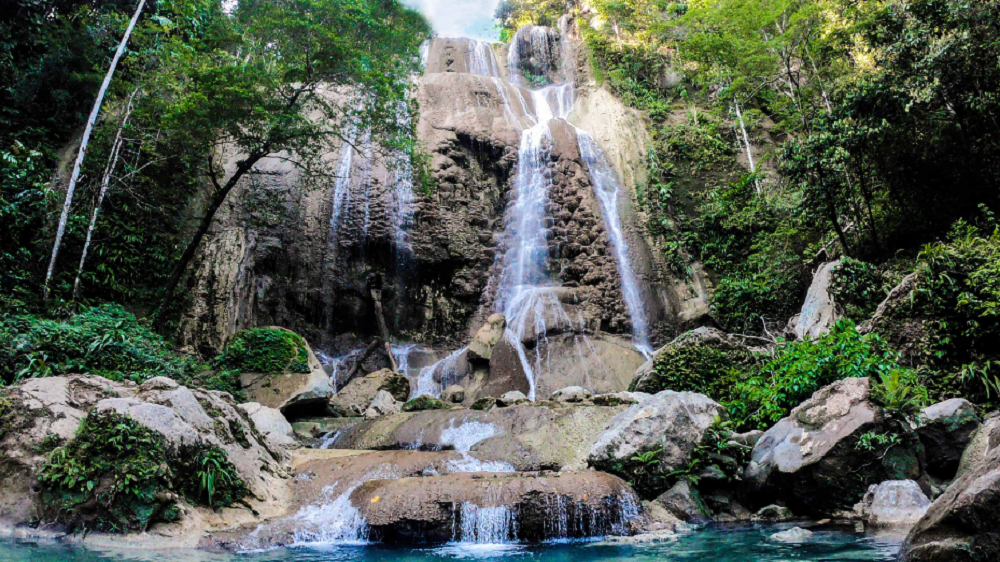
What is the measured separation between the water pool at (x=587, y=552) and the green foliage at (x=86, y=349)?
4.15m

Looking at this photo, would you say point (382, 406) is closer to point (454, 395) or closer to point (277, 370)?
point (454, 395)

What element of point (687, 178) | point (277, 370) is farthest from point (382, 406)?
point (687, 178)

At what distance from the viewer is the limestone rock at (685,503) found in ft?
19.9

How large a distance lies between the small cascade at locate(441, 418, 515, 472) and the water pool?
2.13 meters

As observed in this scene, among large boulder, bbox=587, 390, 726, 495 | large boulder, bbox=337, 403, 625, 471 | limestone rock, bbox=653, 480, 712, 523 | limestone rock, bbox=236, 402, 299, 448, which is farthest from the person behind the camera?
limestone rock, bbox=236, 402, 299, 448

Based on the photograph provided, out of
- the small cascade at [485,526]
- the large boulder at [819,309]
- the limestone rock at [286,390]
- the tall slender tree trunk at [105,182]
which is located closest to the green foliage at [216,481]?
the small cascade at [485,526]

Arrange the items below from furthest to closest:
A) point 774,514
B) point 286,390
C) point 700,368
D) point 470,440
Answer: point 286,390 < point 700,368 < point 470,440 < point 774,514

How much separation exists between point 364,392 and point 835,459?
28.9 ft

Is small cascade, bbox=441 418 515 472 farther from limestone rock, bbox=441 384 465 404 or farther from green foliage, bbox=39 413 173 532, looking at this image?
green foliage, bbox=39 413 173 532

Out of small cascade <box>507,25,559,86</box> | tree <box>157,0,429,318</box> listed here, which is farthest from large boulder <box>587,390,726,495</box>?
small cascade <box>507,25,559,86</box>

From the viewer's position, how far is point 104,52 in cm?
1409

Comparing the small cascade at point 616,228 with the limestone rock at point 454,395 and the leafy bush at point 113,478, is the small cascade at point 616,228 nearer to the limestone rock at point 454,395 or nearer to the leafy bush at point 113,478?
the limestone rock at point 454,395

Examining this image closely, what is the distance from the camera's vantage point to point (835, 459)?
5.82 metres

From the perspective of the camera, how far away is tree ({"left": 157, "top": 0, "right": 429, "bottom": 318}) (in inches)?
459
